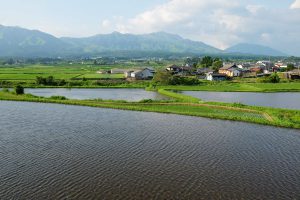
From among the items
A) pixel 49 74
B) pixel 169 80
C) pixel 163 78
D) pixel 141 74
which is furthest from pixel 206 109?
pixel 49 74

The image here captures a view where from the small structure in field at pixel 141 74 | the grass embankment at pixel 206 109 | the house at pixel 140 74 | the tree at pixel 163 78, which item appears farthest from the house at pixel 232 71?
the grass embankment at pixel 206 109

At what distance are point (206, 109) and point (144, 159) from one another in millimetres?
13462

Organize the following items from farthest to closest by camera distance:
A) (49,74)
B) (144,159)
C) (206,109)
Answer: (49,74), (206,109), (144,159)

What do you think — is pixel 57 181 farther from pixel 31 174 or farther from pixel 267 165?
pixel 267 165

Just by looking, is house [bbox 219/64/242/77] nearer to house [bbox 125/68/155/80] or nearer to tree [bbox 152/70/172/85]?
house [bbox 125/68/155/80]

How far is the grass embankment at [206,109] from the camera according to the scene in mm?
22200

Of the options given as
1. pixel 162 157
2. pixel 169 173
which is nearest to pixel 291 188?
pixel 169 173

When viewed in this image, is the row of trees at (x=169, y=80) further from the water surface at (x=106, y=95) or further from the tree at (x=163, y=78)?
the water surface at (x=106, y=95)

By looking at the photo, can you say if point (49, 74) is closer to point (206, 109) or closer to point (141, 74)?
point (141, 74)

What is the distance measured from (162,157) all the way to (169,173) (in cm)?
184

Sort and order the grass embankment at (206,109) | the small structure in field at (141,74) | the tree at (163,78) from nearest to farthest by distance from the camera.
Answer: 1. the grass embankment at (206,109)
2. the tree at (163,78)
3. the small structure in field at (141,74)

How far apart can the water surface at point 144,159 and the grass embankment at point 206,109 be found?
144 cm

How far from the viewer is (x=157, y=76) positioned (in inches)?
1902

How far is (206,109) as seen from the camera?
26.5 meters
